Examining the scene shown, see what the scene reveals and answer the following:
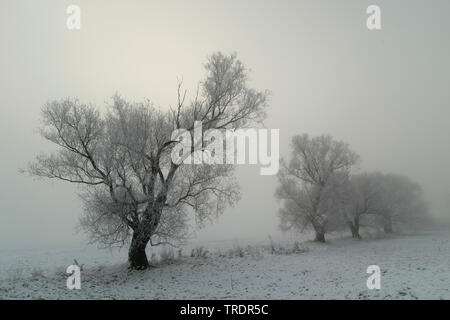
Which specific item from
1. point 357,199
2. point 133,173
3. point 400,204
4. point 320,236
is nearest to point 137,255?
point 133,173

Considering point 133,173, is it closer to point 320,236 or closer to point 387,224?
point 320,236

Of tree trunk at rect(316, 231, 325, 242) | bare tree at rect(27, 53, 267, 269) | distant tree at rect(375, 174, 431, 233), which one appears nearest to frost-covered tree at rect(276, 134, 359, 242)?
tree trunk at rect(316, 231, 325, 242)

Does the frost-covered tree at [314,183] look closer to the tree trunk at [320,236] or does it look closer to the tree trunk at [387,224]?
the tree trunk at [320,236]

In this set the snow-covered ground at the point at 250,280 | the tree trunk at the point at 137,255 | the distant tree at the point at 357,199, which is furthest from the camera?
the distant tree at the point at 357,199

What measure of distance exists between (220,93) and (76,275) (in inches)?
599

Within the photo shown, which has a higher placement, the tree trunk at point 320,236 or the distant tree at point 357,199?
the distant tree at point 357,199

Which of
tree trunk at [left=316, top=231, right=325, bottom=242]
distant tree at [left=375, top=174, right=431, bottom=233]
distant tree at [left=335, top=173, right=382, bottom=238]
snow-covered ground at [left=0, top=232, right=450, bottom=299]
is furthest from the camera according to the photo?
distant tree at [left=375, top=174, right=431, bottom=233]

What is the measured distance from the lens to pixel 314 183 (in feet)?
127

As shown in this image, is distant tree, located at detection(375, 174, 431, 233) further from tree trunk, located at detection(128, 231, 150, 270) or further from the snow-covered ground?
tree trunk, located at detection(128, 231, 150, 270)

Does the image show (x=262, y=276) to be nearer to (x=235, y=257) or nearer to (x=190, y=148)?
(x=235, y=257)

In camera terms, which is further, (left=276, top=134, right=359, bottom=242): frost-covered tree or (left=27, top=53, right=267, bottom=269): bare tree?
(left=276, top=134, right=359, bottom=242): frost-covered tree

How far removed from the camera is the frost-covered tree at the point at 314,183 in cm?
3550

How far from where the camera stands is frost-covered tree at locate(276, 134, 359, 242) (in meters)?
35.5

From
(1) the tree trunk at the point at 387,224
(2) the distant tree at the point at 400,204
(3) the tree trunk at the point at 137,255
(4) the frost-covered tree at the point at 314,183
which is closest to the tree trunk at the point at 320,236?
(4) the frost-covered tree at the point at 314,183
